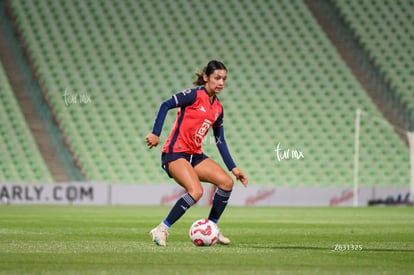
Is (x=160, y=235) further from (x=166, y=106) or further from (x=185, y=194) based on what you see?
(x=166, y=106)

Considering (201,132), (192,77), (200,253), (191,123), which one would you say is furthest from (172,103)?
(192,77)

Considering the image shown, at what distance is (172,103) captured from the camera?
848cm

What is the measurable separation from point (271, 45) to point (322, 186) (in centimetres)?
627

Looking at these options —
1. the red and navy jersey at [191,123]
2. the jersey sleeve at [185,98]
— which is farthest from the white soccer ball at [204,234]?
the jersey sleeve at [185,98]

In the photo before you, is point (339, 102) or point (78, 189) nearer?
point (78, 189)

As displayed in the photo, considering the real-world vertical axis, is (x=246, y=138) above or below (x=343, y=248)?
below

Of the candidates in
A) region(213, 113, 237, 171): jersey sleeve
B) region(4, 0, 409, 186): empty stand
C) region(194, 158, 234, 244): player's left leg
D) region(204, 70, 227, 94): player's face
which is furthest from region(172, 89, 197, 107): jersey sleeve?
region(4, 0, 409, 186): empty stand

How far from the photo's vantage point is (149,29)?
28.2 metres

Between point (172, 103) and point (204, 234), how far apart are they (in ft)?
4.60

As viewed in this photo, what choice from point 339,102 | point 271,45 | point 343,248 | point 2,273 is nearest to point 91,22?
point 271,45

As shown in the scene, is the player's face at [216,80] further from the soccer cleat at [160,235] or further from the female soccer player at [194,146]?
the soccer cleat at [160,235]

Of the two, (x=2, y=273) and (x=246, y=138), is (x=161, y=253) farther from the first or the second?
(x=246, y=138)

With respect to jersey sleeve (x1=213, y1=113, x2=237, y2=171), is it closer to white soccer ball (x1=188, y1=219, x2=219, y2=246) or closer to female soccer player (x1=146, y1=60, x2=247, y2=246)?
female soccer player (x1=146, y1=60, x2=247, y2=246)

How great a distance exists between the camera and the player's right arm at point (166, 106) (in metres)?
8.16
